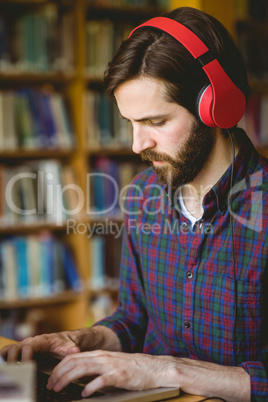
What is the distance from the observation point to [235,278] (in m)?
1.10

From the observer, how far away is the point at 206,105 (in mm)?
1100

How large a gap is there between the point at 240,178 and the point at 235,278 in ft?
0.74

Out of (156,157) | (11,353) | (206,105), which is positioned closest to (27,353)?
(11,353)

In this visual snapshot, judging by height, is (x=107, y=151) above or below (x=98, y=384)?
above

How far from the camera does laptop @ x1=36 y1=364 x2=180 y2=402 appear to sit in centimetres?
83

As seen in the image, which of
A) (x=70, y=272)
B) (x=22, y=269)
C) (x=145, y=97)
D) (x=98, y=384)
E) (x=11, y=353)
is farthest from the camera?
(x=70, y=272)

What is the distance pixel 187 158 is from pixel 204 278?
0.27 metres

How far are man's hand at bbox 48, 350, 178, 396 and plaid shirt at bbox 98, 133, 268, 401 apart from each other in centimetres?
19

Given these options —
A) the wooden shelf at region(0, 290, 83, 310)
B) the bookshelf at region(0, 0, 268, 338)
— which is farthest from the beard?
the wooden shelf at region(0, 290, 83, 310)

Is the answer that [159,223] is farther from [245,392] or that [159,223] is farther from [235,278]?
[245,392]

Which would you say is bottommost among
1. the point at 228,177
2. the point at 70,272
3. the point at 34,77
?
the point at 70,272

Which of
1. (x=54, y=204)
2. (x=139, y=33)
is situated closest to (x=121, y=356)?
(x=139, y=33)

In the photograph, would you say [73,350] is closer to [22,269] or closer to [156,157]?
[156,157]

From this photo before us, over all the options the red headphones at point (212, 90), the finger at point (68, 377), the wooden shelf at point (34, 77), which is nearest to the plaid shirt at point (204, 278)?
the red headphones at point (212, 90)
